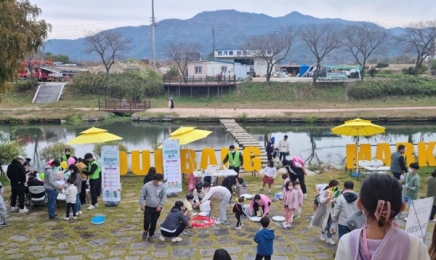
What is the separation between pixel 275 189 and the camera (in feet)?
40.4

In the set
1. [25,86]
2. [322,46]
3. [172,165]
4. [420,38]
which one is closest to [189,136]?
[172,165]

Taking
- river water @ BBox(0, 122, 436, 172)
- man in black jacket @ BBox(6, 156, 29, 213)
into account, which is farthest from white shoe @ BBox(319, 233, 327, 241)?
river water @ BBox(0, 122, 436, 172)

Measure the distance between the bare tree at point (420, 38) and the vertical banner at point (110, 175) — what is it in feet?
159

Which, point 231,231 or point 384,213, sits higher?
point 384,213

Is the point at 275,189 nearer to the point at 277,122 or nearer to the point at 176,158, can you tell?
the point at 176,158

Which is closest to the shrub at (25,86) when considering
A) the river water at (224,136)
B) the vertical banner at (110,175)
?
the river water at (224,136)

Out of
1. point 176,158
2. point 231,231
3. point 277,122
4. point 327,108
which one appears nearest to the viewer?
point 231,231

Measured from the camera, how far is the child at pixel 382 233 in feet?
7.15

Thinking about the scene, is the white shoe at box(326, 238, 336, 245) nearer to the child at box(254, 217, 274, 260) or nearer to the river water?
the child at box(254, 217, 274, 260)

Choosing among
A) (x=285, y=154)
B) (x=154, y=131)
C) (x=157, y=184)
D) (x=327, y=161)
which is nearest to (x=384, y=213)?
(x=157, y=184)

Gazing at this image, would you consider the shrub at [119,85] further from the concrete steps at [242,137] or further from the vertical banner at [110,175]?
the vertical banner at [110,175]

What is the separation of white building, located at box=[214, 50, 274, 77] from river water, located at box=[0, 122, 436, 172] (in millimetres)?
23649

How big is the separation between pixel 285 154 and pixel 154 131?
48.0 feet

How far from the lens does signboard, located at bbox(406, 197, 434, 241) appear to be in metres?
5.53
